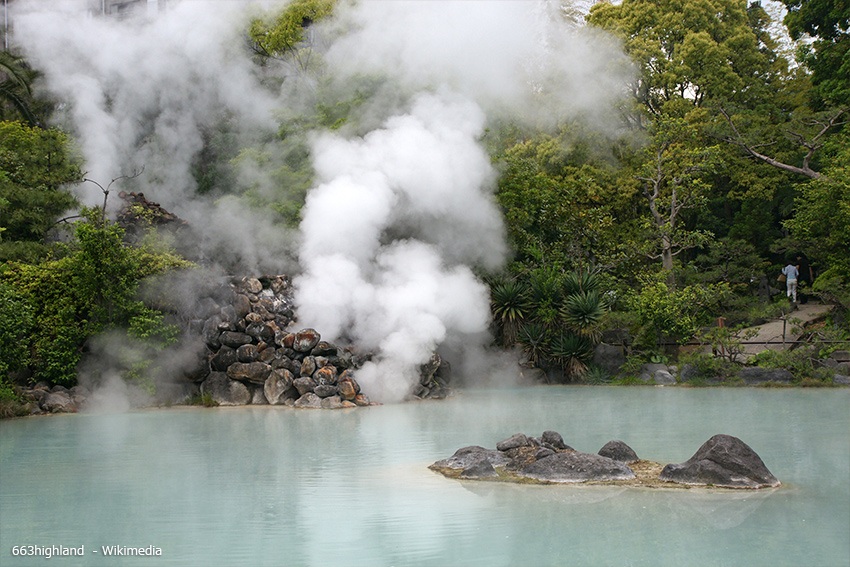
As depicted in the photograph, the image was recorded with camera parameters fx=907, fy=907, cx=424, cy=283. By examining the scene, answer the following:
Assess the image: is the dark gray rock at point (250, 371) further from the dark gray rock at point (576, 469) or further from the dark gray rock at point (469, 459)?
the dark gray rock at point (576, 469)

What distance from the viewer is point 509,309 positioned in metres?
20.6

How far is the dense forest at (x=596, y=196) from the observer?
16891 mm

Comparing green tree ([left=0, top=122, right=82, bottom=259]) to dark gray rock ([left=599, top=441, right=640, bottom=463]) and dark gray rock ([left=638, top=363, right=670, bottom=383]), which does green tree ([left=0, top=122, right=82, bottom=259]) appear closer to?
dark gray rock ([left=638, top=363, right=670, bottom=383])

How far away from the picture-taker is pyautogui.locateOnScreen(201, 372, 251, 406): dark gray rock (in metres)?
16.4

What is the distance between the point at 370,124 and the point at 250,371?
6.27 m

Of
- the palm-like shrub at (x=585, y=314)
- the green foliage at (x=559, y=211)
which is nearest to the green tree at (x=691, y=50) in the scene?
the green foliage at (x=559, y=211)

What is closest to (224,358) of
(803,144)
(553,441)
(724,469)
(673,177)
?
(553,441)

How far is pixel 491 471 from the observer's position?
834 centimetres

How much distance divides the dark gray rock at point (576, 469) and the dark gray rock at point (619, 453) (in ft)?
1.66

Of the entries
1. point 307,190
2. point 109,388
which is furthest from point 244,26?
point 109,388

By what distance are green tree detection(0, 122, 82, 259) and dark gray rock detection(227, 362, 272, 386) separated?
5.01 meters

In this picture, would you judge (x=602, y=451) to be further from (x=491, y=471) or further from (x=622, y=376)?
(x=622, y=376)

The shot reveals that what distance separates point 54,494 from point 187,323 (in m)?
9.50

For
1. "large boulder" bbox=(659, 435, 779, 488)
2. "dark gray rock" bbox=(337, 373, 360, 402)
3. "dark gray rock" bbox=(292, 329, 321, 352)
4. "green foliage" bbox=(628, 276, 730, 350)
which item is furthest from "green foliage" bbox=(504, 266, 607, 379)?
"large boulder" bbox=(659, 435, 779, 488)
